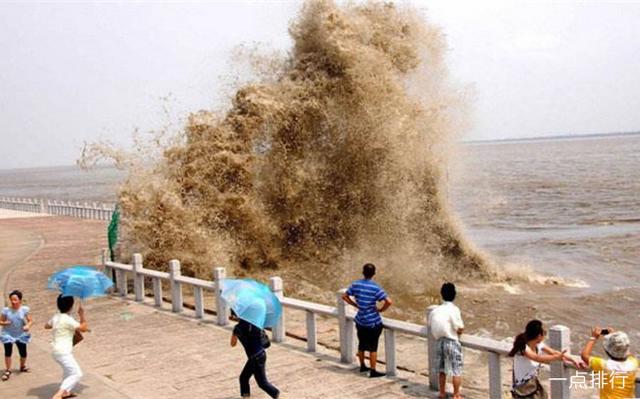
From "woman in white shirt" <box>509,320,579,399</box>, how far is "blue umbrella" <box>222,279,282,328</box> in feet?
8.47

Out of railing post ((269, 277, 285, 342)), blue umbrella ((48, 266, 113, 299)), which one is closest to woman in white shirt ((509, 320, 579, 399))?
railing post ((269, 277, 285, 342))

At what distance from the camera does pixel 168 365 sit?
30.7ft

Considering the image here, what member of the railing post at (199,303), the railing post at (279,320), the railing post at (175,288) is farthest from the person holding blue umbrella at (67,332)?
the railing post at (175,288)

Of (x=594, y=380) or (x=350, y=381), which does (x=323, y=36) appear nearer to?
(x=350, y=381)

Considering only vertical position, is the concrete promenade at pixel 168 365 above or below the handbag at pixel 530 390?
below

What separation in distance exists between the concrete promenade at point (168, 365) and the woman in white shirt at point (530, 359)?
1.71 m

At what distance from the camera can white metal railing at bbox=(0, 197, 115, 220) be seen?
114 ft

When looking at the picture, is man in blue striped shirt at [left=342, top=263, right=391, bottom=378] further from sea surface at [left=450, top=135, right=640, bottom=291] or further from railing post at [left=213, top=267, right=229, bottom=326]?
sea surface at [left=450, top=135, right=640, bottom=291]

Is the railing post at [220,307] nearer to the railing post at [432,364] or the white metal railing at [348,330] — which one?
the white metal railing at [348,330]

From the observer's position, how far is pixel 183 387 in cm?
841

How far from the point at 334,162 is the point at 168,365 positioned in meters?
9.71

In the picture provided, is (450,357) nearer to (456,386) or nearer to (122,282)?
(456,386)

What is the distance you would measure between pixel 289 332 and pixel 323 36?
988 centimetres

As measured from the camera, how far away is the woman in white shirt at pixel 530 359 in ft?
20.0
